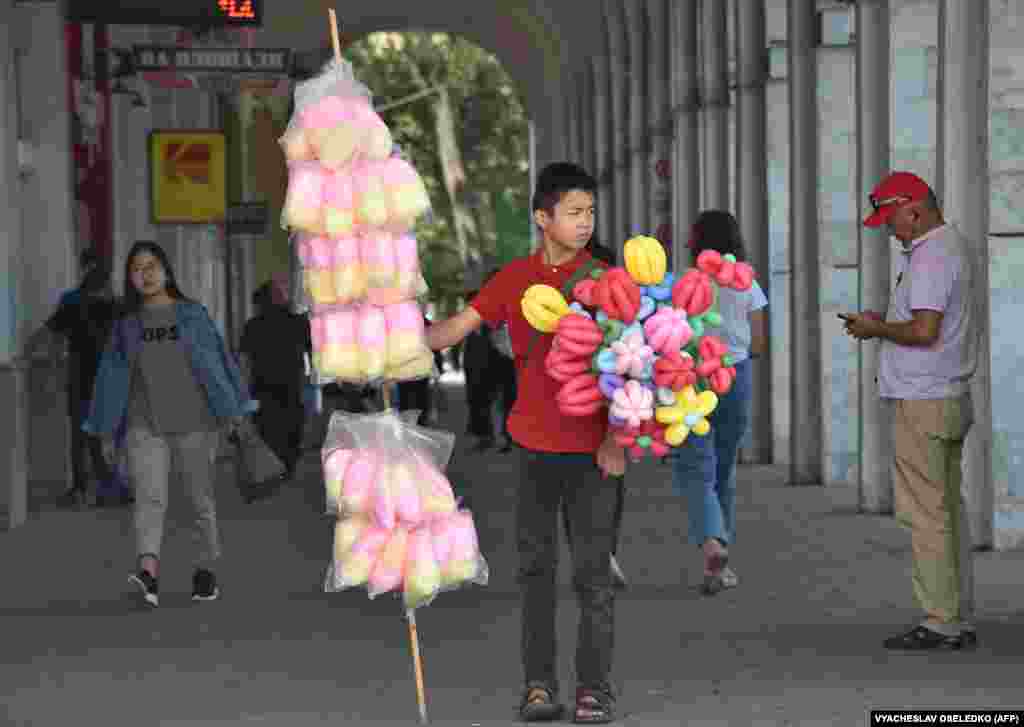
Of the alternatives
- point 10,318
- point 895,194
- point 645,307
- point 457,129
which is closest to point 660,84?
point 10,318

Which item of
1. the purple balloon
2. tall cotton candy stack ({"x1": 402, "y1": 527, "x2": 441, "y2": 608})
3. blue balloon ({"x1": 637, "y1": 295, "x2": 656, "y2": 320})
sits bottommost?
tall cotton candy stack ({"x1": 402, "y1": 527, "x2": 441, "y2": 608})

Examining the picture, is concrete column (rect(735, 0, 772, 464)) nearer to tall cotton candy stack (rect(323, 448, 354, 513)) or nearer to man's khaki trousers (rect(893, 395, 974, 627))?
man's khaki trousers (rect(893, 395, 974, 627))

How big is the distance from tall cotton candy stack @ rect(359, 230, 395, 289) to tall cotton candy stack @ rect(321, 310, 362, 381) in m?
0.17

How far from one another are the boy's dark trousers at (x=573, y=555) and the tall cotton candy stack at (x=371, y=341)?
58 centimetres

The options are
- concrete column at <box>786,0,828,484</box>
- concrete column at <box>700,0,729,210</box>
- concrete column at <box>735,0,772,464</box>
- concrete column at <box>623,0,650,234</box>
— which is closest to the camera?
concrete column at <box>786,0,828,484</box>

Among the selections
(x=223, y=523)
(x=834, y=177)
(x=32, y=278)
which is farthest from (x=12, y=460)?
(x=834, y=177)

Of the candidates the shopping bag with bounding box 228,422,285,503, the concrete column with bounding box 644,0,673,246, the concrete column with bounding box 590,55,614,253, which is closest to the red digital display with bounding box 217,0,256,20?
the shopping bag with bounding box 228,422,285,503

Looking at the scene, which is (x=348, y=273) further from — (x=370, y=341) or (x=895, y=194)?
(x=895, y=194)

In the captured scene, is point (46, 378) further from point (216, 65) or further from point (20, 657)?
point (20, 657)

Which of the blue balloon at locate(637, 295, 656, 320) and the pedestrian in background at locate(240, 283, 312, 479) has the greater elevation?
the blue balloon at locate(637, 295, 656, 320)

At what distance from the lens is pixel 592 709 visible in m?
8.40

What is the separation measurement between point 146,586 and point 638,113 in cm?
2576

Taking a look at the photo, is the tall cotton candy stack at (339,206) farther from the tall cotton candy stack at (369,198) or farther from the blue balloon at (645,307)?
the blue balloon at (645,307)

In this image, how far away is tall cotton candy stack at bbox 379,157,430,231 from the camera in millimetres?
8734
